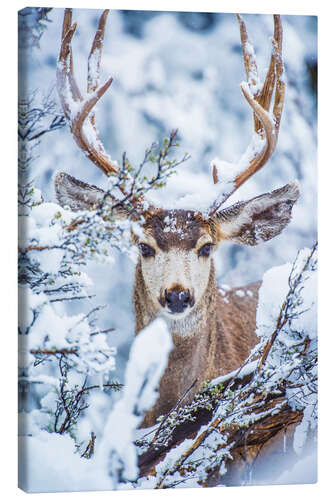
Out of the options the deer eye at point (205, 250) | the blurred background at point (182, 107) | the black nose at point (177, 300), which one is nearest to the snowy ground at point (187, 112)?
the blurred background at point (182, 107)

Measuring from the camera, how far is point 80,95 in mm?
4277

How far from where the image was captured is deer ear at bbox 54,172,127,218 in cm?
428

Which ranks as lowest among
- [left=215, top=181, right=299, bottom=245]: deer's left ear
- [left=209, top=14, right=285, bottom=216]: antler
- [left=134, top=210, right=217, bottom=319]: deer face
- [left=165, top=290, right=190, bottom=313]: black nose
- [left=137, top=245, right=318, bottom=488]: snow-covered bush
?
[left=137, top=245, right=318, bottom=488]: snow-covered bush

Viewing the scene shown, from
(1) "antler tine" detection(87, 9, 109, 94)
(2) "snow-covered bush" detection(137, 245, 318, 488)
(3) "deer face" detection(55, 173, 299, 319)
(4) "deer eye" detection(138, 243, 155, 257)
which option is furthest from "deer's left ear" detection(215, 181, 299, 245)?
(1) "antler tine" detection(87, 9, 109, 94)

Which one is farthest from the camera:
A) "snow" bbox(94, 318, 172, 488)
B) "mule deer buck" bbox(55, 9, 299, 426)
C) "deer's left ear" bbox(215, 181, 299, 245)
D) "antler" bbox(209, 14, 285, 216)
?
"deer's left ear" bbox(215, 181, 299, 245)

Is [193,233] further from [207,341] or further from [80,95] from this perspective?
[80,95]

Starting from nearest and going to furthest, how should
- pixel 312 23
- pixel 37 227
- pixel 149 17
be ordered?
pixel 37 227
pixel 149 17
pixel 312 23

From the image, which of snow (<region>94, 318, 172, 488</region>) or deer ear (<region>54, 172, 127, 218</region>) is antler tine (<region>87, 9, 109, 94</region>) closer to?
deer ear (<region>54, 172, 127, 218</region>)

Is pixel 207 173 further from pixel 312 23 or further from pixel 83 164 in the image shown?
pixel 312 23

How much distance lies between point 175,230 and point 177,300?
0.34 metres

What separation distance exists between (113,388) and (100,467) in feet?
1.22

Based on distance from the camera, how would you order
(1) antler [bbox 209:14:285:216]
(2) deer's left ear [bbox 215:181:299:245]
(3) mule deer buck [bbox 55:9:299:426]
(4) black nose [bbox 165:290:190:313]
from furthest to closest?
1. (2) deer's left ear [bbox 215:181:299:245]
2. (1) antler [bbox 209:14:285:216]
3. (3) mule deer buck [bbox 55:9:299:426]
4. (4) black nose [bbox 165:290:190:313]

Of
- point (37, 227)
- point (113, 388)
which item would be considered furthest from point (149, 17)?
point (113, 388)

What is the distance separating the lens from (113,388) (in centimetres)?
434
